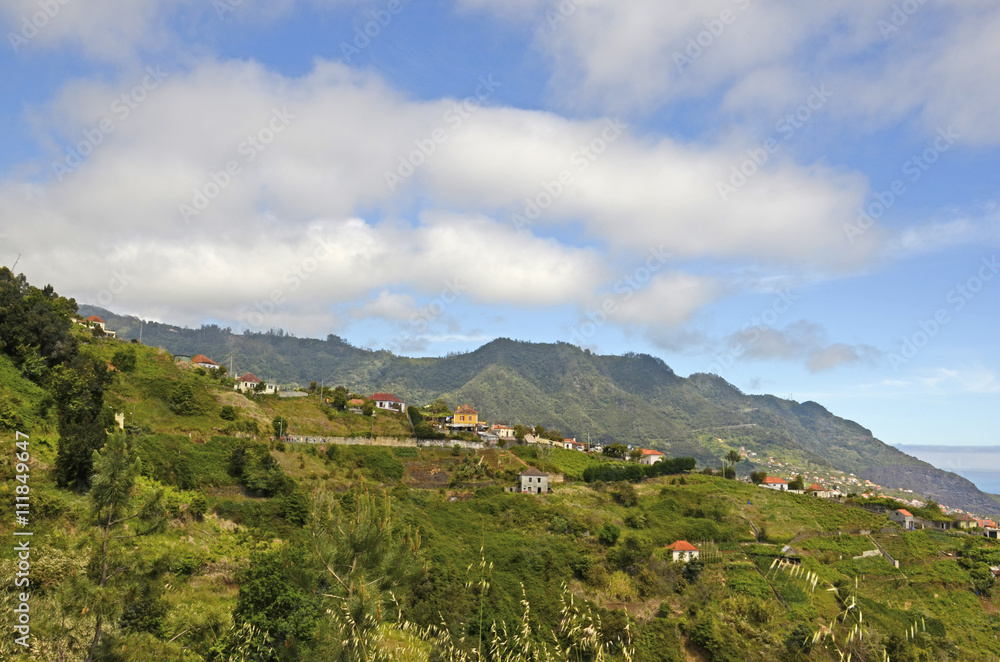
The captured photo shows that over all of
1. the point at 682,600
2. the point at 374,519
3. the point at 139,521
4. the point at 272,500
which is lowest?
the point at 682,600

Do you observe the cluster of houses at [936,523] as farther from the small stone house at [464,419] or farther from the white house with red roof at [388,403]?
the white house with red roof at [388,403]

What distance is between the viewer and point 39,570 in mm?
16016

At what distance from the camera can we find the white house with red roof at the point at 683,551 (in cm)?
3913

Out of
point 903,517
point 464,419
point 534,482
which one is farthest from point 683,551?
point 464,419

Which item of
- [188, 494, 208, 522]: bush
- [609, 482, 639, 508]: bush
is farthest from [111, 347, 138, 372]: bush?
[609, 482, 639, 508]: bush

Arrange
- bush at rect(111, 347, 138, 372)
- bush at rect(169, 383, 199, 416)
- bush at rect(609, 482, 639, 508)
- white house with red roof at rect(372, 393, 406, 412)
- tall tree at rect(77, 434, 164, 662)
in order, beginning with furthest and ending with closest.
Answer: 1. white house with red roof at rect(372, 393, 406, 412)
2. bush at rect(609, 482, 639, 508)
3. bush at rect(111, 347, 138, 372)
4. bush at rect(169, 383, 199, 416)
5. tall tree at rect(77, 434, 164, 662)

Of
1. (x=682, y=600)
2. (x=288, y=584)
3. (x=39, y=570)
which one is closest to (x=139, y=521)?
(x=39, y=570)

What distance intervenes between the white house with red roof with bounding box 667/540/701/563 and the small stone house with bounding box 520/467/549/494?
12.7 meters

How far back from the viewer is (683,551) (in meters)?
39.6

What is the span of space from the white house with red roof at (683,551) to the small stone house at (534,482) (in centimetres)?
1266

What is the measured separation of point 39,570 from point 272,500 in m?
18.6

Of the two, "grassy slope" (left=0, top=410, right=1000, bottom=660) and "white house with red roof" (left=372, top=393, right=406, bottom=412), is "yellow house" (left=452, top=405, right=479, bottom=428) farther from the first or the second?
"grassy slope" (left=0, top=410, right=1000, bottom=660)

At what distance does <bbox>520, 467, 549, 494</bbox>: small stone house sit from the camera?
163 ft

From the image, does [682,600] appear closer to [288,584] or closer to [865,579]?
[865,579]
